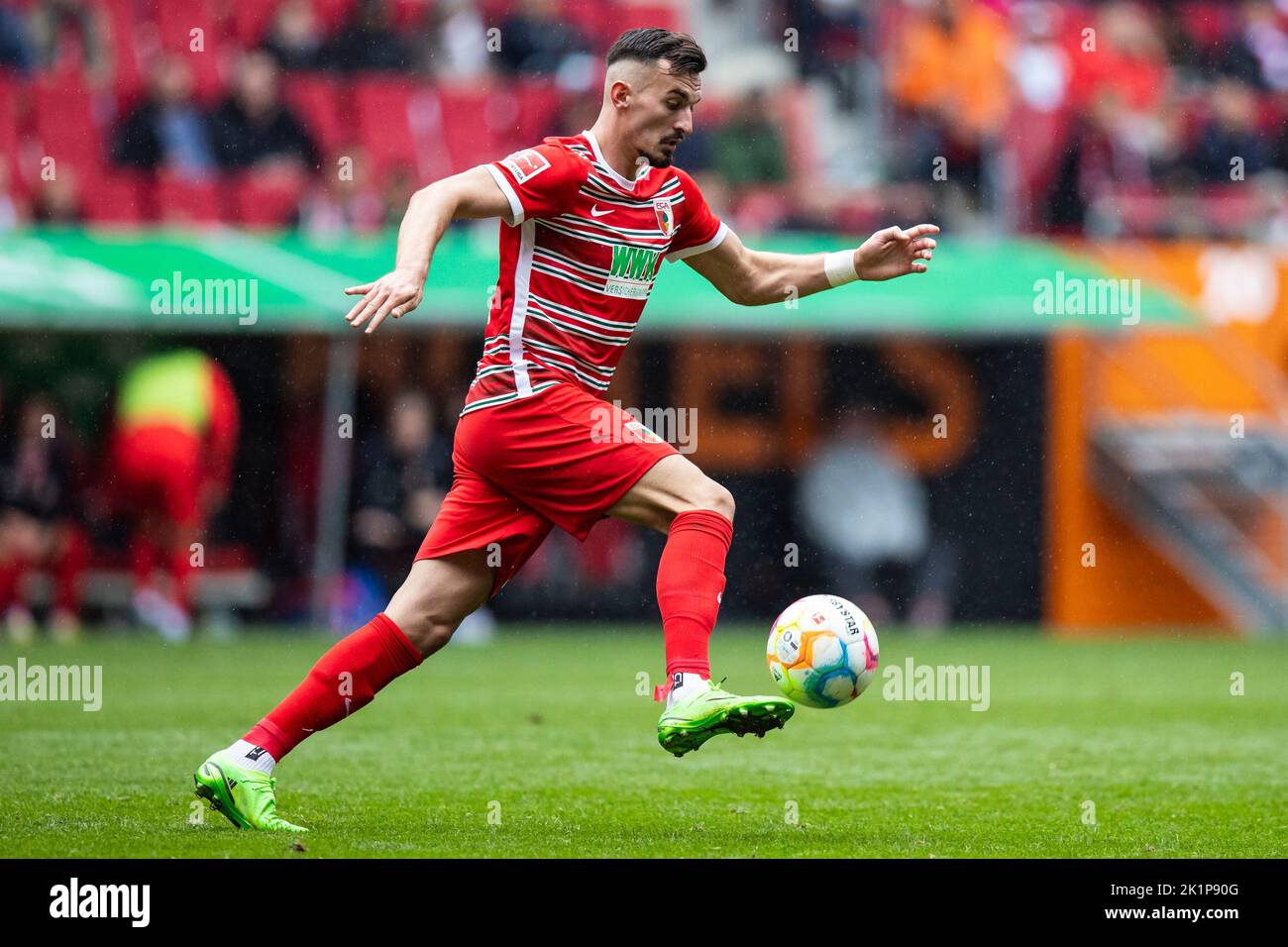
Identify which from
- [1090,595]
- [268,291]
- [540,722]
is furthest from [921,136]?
[540,722]

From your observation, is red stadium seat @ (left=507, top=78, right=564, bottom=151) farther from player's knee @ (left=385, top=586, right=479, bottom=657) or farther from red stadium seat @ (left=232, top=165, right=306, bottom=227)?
player's knee @ (left=385, top=586, right=479, bottom=657)

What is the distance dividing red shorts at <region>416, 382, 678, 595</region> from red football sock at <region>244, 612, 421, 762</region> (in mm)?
282

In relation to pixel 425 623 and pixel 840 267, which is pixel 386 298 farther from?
pixel 840 267

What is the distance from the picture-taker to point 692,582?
5426 millimetres

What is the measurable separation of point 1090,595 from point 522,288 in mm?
12365

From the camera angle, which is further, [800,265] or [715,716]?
[800,265]

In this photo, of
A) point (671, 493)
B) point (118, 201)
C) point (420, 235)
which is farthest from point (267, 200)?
point (420, 235)

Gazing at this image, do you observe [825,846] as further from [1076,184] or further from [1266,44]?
[1266,44]

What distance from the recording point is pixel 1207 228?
1725cm

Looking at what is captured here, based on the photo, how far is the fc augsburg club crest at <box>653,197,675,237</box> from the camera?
18.9ft

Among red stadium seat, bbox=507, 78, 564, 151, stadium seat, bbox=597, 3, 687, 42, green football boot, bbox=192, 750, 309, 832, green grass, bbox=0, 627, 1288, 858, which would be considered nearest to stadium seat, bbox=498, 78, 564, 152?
red stadium seat, bbox=507, 78, 564, 151

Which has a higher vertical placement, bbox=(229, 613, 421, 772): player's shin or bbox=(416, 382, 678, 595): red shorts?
bbox=(416, 382, 678, 595): red shorts

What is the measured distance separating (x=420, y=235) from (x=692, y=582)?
1271 millimetres

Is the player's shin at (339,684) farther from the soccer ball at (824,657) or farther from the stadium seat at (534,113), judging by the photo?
the stadium seat at (534,113)
